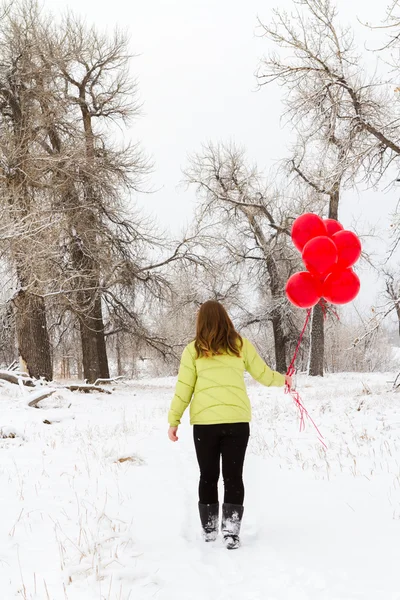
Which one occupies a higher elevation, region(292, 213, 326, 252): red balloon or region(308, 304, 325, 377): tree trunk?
region(292, 213, 326, 252): red balloon

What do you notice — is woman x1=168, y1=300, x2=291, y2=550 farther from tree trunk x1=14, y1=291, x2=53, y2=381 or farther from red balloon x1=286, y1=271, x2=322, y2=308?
tree trunk x1=14, y1=291, x2=53, y2=381

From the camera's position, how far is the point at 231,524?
3.56 meters

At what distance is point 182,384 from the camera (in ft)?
12.6

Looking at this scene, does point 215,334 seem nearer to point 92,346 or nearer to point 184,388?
point 184,388

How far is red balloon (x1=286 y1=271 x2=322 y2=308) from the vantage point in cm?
532

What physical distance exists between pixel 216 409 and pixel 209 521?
0.85 meters

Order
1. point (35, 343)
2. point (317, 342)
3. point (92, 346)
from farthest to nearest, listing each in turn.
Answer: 1. point (317, 342)
2. point (92, 346)
3. point (35, 343)

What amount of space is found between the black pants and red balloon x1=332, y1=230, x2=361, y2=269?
2.45 metres

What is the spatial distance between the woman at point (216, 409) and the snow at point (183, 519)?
0.86 ft

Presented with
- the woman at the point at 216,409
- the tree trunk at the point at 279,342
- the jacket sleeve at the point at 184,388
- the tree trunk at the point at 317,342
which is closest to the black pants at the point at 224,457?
the woman at the point at 216,409

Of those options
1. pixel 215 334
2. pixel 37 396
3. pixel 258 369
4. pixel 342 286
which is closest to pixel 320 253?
pixel 342 286

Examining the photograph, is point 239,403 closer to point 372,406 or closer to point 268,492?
point 268,492

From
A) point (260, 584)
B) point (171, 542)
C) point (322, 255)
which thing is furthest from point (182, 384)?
point (322, 255)

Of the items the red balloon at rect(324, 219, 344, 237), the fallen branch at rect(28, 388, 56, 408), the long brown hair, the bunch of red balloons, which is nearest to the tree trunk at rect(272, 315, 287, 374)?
the fallen branch at rect(28, 388, 56, 408)
